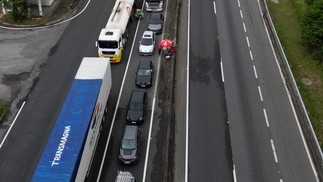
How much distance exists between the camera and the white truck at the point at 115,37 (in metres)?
43.6

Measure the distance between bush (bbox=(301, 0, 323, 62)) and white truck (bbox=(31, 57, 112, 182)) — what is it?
2548 centimetres

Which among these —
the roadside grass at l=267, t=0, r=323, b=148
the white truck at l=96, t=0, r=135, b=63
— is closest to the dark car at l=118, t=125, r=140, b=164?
the white truck at l=96, t=0, r=135, b=63

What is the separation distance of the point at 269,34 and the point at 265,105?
15.7 meters

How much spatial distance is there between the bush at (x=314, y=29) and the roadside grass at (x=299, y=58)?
3.35ft

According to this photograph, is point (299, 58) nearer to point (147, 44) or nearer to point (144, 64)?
point (147, 44)

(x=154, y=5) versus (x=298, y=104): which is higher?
(x=154, y=5)

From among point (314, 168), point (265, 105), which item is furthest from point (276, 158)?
point (265, 105)

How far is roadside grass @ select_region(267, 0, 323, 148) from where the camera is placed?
1503 inches

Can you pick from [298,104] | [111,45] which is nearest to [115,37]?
[111,45]

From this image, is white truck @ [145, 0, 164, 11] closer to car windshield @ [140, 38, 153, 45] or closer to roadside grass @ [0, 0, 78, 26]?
car windshield @ [140, 38, 153, 45]

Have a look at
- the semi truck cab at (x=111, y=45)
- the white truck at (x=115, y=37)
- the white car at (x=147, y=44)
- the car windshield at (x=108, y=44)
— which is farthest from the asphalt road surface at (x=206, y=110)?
the car windshield at (x=108, y=44)

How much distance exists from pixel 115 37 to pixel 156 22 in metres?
9.24

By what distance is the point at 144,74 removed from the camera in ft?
136

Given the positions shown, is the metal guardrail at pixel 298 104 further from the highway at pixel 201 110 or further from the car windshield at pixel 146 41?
the car windshield at pixel 146 41
